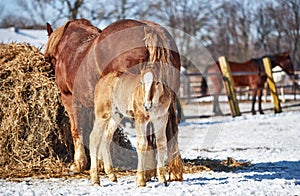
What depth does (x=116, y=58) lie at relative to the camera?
406cm

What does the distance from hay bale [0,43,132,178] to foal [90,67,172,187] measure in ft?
4.19

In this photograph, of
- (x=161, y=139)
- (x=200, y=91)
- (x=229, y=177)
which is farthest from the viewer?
(x=200, y=91)

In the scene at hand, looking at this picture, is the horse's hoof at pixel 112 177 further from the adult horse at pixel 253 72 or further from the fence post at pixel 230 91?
the adult horse at pixel 253 72

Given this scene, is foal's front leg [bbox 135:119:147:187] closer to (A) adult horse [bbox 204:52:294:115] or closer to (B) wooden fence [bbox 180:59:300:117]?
(B) wooden fence [bbox 180:59:300:117]

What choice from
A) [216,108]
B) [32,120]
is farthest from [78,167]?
[216,108]

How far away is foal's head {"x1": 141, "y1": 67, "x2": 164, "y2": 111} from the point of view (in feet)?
12.2

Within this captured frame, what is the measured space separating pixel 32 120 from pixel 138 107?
2.04m

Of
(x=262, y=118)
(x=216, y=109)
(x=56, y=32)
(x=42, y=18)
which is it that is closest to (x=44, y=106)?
(x=56, y=32)

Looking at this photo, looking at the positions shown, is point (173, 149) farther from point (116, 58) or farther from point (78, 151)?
point (78, 151)

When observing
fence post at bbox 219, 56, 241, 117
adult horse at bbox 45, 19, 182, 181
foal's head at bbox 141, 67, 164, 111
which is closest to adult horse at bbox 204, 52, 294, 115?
fence post at bbox 219, 56, 241, 117

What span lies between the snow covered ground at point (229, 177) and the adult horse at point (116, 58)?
0.38 metres

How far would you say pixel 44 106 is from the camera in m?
5.40

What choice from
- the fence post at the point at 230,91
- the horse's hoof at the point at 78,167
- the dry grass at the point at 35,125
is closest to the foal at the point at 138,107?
the horse's hoof at the point at 78,167

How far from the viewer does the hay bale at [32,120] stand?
5.32 meters
